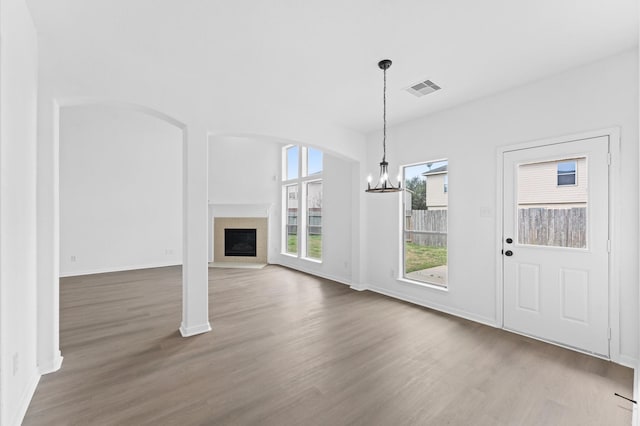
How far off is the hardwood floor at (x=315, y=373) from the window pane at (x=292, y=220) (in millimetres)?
3598

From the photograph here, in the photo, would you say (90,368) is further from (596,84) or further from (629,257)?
(596,84)

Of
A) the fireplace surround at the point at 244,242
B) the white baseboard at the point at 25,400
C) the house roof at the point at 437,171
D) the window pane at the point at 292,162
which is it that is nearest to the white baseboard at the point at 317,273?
the fireplace surround at the point at 244,242

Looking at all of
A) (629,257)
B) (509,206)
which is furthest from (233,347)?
(629,257)

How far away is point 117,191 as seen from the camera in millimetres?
6758

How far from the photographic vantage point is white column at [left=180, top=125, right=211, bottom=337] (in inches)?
127

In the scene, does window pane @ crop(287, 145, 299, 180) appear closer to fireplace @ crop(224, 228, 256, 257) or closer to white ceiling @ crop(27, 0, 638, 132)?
fireplace @ crop(224, 228, 256, 257)

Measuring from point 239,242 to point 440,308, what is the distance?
→ 5707mm

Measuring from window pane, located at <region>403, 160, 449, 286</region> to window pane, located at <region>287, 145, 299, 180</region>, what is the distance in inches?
141

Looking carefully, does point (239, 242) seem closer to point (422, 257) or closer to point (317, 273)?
point (317, 273)

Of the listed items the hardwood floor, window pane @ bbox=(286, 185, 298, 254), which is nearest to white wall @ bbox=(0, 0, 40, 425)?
the hardwood floor

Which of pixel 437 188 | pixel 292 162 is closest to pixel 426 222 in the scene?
pixel 437 188

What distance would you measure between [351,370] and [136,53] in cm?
364

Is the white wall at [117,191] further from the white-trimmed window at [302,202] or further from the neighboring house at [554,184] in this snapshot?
the neighboring house at [554,184]

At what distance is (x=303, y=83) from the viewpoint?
334cm
